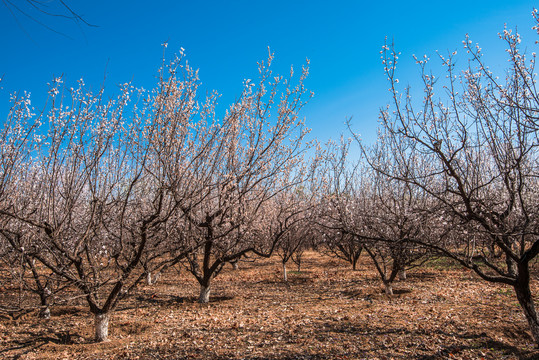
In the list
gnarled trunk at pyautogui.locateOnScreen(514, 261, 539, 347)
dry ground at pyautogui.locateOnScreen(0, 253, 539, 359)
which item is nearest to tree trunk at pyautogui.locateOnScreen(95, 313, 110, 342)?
dry ground at pyautogui.locateOnScreen(0, 253, 539, 359)

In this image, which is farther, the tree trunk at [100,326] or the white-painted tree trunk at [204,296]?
the white-painted tree trunk at [204,296]

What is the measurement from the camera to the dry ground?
5.12m

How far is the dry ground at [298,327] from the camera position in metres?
5.12

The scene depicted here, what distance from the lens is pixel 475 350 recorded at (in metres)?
4.91

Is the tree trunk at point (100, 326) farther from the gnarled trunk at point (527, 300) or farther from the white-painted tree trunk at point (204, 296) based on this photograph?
the gnarled trunk at point (527, 300)

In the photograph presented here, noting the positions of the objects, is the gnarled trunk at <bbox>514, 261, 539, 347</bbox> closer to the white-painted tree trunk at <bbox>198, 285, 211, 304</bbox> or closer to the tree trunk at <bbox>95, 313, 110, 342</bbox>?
the tree trunk at <bbox>95, 313, 110, 342</bbox>

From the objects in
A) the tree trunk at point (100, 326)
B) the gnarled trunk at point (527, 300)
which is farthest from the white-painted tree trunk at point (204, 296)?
the gnarled trunk at point (527, 300)

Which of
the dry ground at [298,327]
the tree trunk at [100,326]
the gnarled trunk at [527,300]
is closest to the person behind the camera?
the gnarled trunk at [527,300]

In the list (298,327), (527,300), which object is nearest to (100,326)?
(298,327)

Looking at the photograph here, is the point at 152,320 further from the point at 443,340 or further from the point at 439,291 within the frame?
the point at 439,291

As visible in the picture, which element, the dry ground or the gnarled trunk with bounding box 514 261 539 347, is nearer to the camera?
the gnarled trunk with bounding box 514 261 539 347

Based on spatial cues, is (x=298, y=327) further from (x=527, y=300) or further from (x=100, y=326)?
(x=527, y=300)

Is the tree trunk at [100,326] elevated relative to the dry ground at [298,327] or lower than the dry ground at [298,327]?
elevated

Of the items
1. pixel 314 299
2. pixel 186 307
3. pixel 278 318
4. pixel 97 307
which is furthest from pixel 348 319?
pixel 97 307
